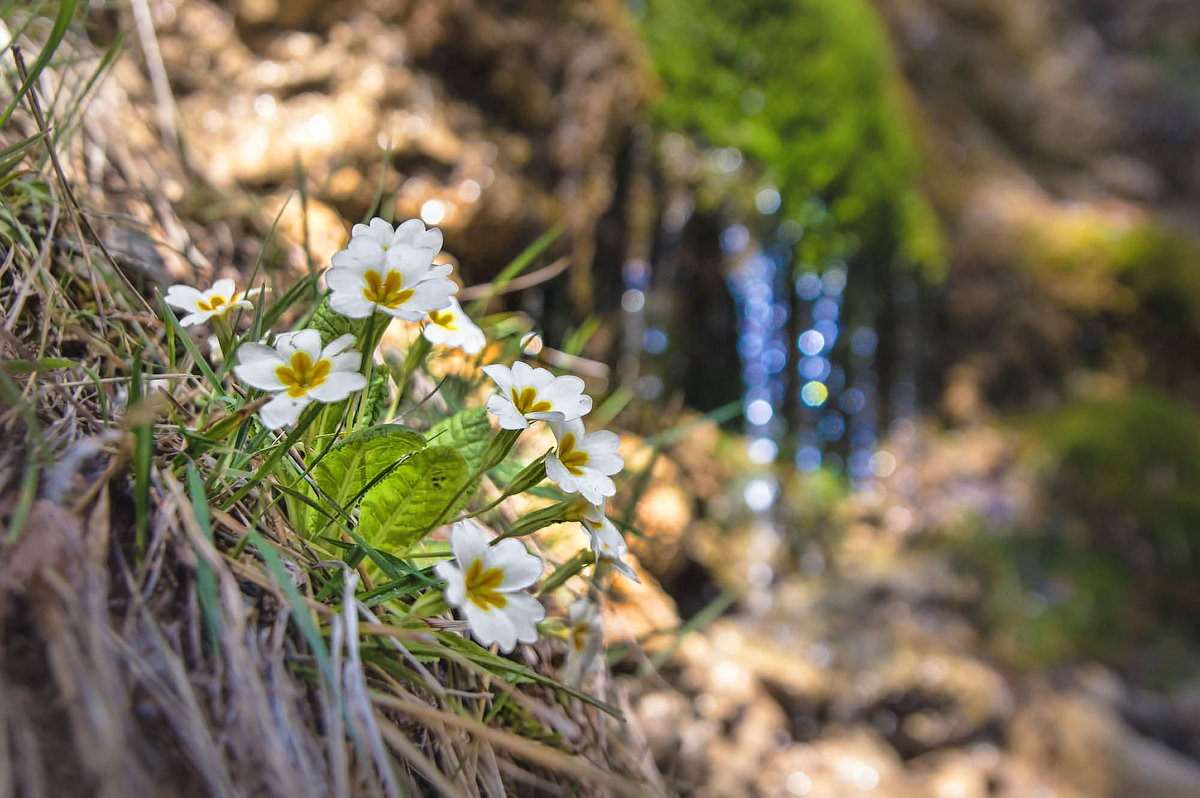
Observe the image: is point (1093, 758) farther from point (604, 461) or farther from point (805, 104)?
point (805, 104)

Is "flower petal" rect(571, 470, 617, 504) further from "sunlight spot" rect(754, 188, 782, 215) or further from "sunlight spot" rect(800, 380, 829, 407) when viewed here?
"sunlight spot" rect(800, 380, 829, 407)

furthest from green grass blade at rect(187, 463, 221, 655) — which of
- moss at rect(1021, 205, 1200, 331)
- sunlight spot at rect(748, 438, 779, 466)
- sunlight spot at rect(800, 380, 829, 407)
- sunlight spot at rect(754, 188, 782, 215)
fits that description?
Answer: moss at rect(1021, 205, 1200, 331)

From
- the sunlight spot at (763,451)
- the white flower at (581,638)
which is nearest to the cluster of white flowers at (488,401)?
the white flower at (581,638)

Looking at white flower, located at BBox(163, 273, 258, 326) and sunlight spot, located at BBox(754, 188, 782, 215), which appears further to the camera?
sunlight spot, located at BBox(754, 188, 782, 215)

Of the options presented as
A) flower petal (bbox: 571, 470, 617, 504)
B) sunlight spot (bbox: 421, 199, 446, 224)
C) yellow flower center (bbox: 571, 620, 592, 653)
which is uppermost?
sunlight spot (bbox: 421, 199, 446, 224)

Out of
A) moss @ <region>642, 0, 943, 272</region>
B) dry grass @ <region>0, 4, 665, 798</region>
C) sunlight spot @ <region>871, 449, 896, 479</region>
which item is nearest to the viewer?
dry grass @ <region>0, 4, 665, 798</region>

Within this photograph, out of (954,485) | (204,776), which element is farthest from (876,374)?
(204,776)
